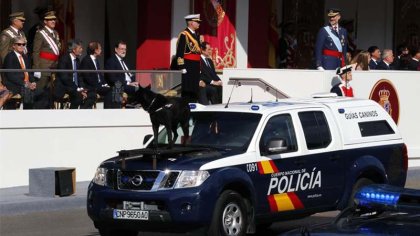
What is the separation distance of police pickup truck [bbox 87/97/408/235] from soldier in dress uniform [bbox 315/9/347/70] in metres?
6.96

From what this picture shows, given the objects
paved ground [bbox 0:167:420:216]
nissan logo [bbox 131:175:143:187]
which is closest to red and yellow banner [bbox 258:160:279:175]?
nissan logo [bbox 131:175:143:187]

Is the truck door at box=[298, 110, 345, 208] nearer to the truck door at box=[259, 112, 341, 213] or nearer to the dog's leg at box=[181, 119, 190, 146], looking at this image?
the truck door at box=[259, 112, 341, 213]

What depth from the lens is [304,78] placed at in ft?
63.8

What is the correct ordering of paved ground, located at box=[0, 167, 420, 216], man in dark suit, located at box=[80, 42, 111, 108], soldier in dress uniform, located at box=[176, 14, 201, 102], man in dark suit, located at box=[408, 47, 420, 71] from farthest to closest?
man in dark suit, located at box=[408, 47, 420, 71]
soldier in dress uniform, located at box=[176, 14, 201, 102]
man in dark suit, located at box=[80, 42, 111, 108]
paved ground, located at box=[0, 167, 420, 216]

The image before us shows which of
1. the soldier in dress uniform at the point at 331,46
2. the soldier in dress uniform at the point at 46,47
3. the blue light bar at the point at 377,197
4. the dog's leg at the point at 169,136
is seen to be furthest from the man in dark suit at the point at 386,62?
the blue light bar at the point at 377,197

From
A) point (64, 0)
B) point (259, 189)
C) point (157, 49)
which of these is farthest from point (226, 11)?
point (259, 189)

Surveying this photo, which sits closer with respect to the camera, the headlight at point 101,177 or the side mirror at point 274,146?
the headlight at point 101,177

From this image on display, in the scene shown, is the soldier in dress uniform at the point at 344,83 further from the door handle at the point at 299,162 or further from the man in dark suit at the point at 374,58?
the door handle at the point at 299,162

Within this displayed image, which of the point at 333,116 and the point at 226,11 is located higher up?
the point at 226,11

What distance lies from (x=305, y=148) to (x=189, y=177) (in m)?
1.90

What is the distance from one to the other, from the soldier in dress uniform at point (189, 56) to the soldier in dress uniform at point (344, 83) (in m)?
2.75

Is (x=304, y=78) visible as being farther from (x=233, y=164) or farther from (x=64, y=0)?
(x=233, y=164)

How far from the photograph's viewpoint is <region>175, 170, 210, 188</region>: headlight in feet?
35.1

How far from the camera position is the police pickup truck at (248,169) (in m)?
10.8
